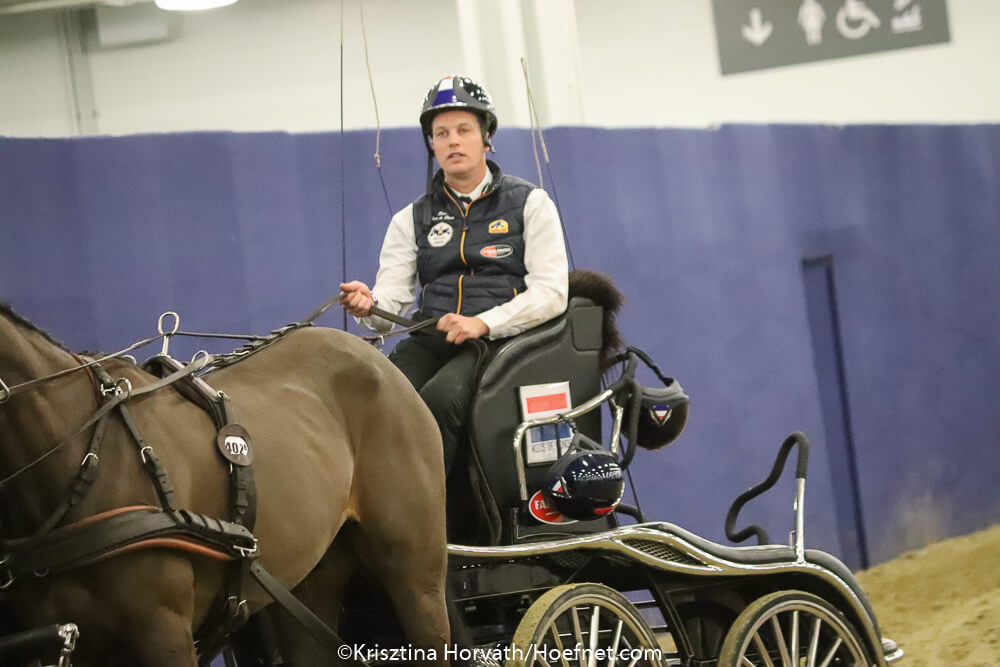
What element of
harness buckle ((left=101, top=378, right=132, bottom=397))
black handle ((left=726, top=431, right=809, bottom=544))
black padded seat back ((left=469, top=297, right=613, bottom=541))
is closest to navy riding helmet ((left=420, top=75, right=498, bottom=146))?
black padded seat back ((left=469, top=297, right=613, bottom=541))

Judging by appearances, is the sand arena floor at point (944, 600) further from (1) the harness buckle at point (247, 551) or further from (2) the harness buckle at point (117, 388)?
(2) the harness buckle at point (117, 388)

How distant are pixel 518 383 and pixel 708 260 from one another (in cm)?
336

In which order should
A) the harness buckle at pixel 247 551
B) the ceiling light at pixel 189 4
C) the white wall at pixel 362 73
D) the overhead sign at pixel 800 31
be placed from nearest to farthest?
the harness buckle at pixel 247 551 → the ceiling light at pixel 189 4 → the white wall at pixel 362 73 → the overhead sign at pixel 800 31

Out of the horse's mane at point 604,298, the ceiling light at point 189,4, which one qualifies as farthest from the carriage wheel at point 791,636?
the ceiling light at point 189,4

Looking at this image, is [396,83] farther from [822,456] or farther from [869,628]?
[869,628]

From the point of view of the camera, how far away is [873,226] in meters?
8.18

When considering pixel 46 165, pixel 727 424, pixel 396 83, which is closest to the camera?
pixel 46 165

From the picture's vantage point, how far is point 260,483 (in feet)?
9.80

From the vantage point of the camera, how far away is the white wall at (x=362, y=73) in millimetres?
10102

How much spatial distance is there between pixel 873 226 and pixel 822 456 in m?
1.62

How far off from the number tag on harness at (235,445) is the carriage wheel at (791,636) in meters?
1.76

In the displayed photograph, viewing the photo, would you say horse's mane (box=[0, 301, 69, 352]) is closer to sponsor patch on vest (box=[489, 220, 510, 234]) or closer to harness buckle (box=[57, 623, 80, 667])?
harness buckle (box=[57, 623, 80, 667])

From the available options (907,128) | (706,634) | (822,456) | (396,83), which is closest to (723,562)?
(706,634)

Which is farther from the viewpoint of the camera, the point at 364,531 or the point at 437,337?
the point at 437,337
